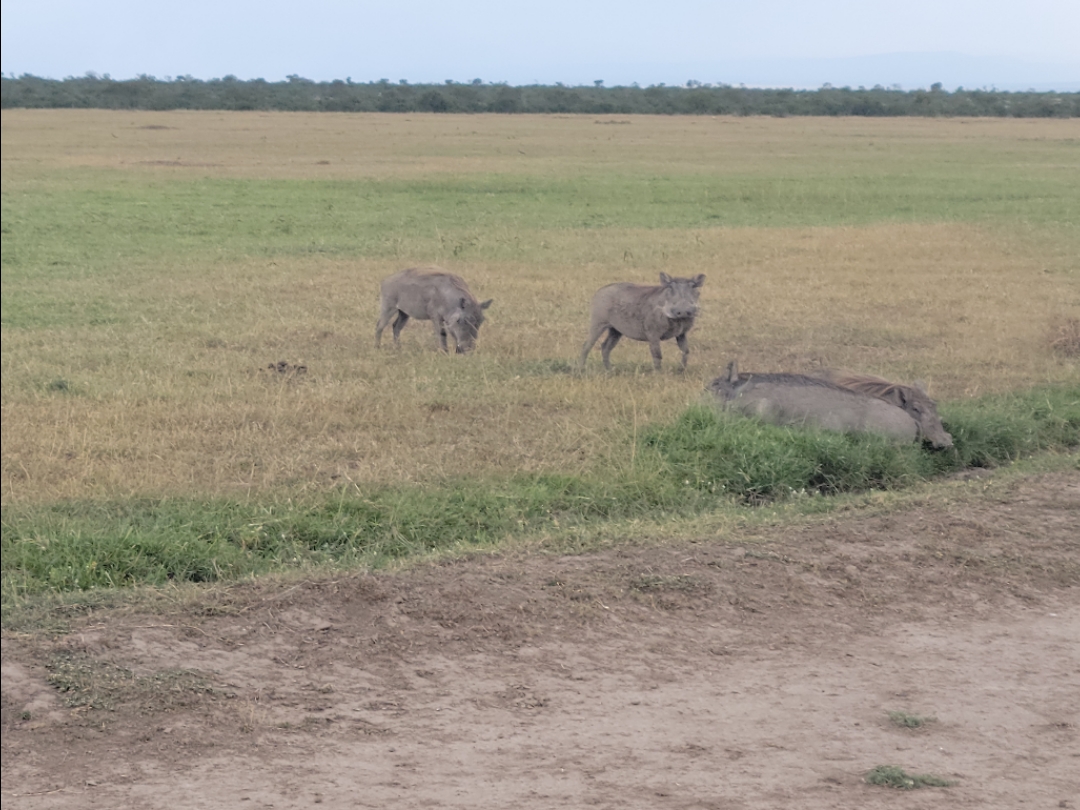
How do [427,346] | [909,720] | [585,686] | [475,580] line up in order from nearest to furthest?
[909,720]
[585,686]
[475,580]
[427,346]

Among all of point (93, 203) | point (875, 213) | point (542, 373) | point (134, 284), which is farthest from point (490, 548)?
point (875, 213)

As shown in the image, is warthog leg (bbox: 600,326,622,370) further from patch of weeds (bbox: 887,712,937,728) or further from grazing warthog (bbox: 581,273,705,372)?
patch of weeds (bbox: 887,712,937,728)

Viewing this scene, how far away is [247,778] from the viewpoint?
399 cm

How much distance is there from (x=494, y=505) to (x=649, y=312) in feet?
13.3

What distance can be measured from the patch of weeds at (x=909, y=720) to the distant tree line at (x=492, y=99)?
2.44m

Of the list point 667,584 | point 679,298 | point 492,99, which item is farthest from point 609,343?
point 492,99

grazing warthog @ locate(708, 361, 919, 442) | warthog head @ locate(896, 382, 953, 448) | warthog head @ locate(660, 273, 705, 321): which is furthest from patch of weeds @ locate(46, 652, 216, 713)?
warthog head @ locate(660, 273, 705, 321)

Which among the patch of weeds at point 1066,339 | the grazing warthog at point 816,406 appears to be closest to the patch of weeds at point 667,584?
the grazing warthog at point 816,406

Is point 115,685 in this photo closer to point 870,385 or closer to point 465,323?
point 870,385

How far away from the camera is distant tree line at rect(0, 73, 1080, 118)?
3.11 meters

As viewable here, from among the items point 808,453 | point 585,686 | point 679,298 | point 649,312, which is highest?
point 679,298

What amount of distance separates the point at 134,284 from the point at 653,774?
1124 cm

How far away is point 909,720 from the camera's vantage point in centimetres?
462

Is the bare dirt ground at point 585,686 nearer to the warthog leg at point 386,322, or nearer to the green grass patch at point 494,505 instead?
the green grass patch at point 494,505
